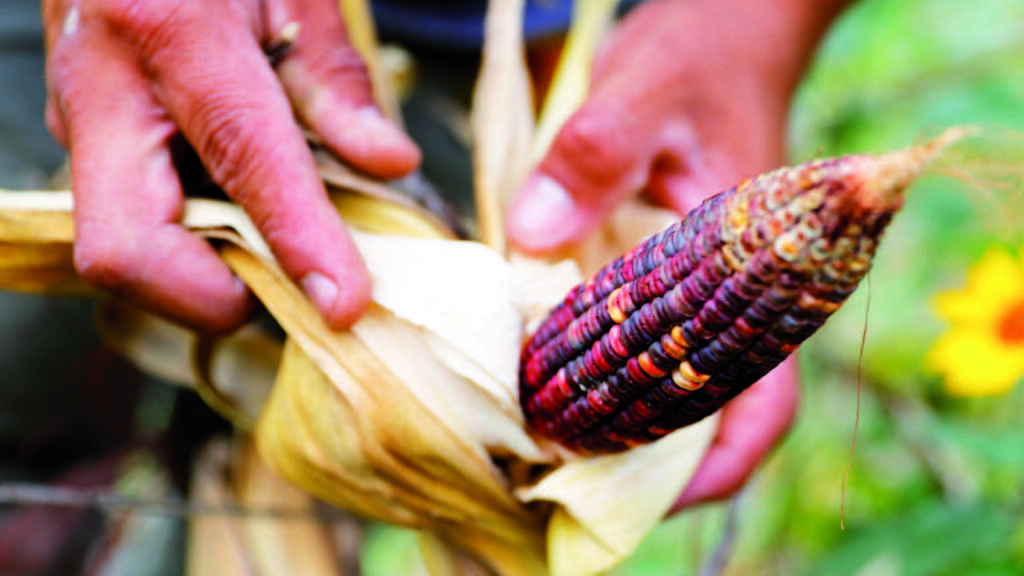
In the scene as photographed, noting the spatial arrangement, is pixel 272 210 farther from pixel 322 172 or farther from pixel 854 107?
pixel 854 107

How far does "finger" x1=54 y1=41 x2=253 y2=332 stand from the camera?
58 centimetres

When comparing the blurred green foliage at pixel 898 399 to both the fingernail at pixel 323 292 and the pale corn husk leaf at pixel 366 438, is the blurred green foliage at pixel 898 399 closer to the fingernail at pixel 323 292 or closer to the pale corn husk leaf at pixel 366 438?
the pale corn husk leaf at pixel 366 438

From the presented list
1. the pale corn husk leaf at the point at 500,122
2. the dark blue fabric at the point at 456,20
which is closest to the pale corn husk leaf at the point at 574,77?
the pale corn husk leaf at the point at 500,122

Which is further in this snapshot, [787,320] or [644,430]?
[644,430]

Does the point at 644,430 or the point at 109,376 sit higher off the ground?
the point at 644,430

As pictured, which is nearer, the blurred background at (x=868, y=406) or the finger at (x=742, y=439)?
the finger at (x=742, y=439)

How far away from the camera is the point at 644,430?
58 cm

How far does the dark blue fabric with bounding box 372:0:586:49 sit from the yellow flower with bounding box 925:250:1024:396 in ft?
2.27

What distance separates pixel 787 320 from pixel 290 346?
0.38m

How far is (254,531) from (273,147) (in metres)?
0.56

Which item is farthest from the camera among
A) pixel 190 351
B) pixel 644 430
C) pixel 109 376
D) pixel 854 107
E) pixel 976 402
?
pixel 854 107

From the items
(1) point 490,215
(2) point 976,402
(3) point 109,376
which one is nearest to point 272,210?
(1) point 490,215

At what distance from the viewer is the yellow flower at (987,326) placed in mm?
1179

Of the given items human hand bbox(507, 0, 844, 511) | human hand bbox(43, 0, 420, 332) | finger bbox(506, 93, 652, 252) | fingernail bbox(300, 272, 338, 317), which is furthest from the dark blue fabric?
A: fingernail bbox(300, 272, 338, 317)
